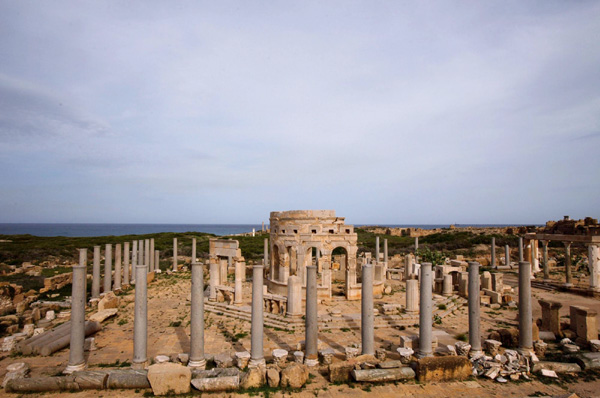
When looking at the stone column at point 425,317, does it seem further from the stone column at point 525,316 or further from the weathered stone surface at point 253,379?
the weathered stone surface at point 253,379

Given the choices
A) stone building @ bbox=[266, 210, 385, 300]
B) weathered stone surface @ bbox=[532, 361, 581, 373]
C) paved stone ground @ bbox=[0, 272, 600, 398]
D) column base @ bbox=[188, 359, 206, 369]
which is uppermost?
stone building @ bbox=[266, 210, 385, 300]

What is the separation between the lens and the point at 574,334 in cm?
1438

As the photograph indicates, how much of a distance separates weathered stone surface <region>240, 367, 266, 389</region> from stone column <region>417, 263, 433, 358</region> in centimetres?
568

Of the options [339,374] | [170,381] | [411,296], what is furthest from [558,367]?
[170,381]

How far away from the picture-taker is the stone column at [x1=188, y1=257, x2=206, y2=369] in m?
11.3

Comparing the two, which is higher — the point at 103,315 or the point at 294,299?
the point at 294,299

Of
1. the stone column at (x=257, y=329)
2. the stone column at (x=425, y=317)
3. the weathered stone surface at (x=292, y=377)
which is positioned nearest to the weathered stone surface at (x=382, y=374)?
the stone column at (x=425, y=317)

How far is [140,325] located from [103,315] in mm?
8595

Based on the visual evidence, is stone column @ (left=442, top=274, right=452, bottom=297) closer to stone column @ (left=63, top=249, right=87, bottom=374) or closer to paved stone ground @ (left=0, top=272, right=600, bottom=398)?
paved stone ground @ (left=0, top=272, right=600, bottom=398)

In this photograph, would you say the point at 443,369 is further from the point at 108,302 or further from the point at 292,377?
the point at 108,302

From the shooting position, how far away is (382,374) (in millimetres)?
10461

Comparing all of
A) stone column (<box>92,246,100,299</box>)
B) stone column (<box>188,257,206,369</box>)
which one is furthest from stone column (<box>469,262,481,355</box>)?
stone column (<box>92,246,100,299</box>)

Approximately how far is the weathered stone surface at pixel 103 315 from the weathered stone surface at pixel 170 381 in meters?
9.16

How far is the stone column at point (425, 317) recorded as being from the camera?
472 inches
